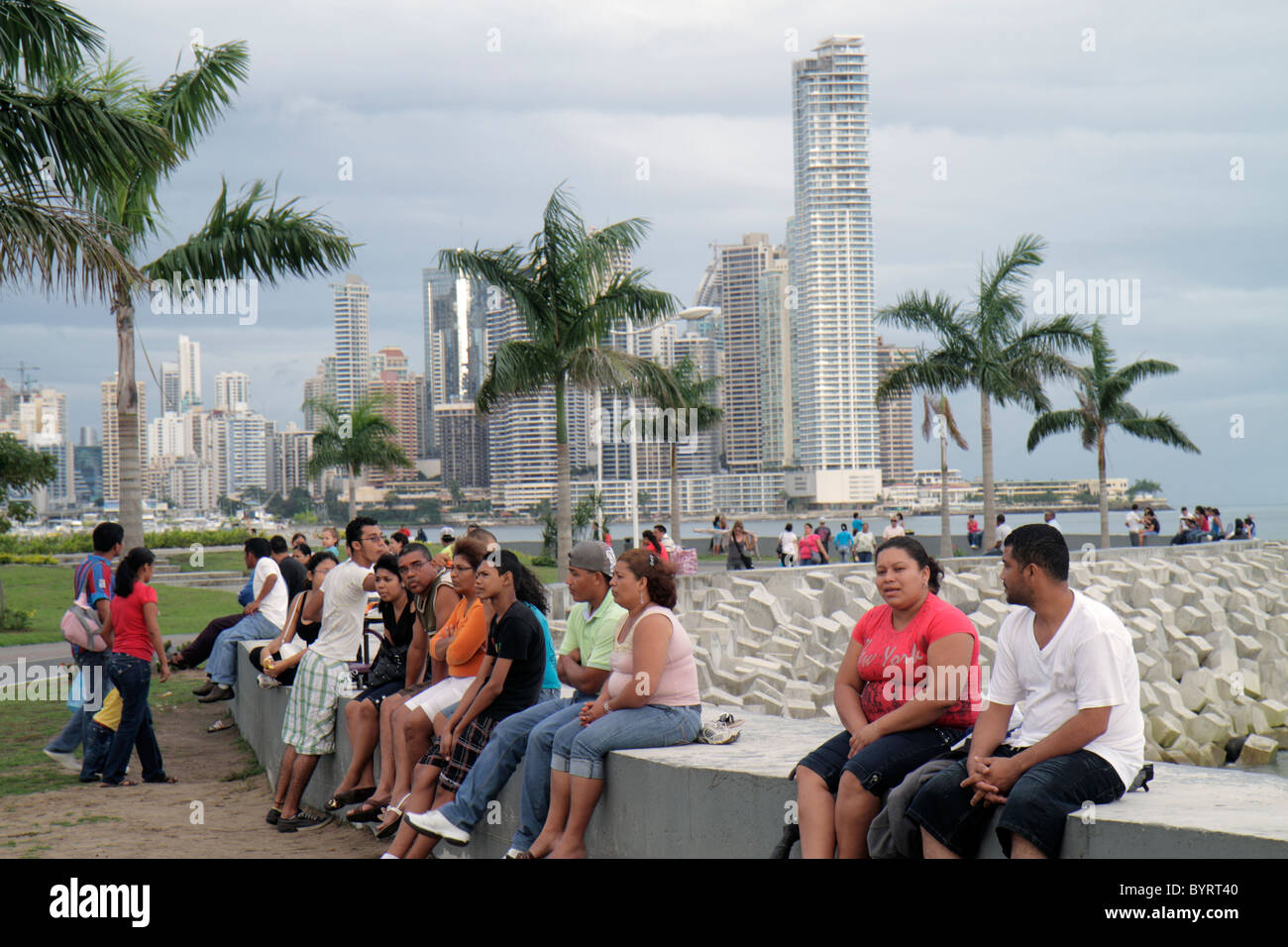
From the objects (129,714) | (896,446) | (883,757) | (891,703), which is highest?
(896,446)

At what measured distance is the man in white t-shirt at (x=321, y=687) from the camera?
7.60 metres

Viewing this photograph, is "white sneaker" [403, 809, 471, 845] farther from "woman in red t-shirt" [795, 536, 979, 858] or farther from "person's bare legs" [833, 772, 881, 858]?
"person's bare legs" [833, 772, 881, 858]

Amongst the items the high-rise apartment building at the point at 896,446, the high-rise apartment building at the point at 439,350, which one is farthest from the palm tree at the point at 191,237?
the high-rise apartment building at the point at 896,446

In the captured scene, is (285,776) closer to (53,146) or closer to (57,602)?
(53,146)

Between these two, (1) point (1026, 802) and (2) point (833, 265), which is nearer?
(1) point (1026, 802)

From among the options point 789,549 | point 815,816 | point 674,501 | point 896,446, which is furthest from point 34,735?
point 896,446

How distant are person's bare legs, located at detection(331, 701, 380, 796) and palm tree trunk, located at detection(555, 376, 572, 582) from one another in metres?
11.1

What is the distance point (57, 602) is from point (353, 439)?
12680 mm

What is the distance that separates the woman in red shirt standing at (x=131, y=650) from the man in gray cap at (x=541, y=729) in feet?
12.6

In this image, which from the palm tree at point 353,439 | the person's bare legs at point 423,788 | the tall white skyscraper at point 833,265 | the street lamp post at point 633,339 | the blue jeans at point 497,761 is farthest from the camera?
the tall white skyscraper at point 833,265

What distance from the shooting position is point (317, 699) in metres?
7.80

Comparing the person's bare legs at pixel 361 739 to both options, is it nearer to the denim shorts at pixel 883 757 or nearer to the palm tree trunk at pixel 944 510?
the denim shorts at pixel 883 757

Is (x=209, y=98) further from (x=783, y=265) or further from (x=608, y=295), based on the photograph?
(x=783, y=265)
